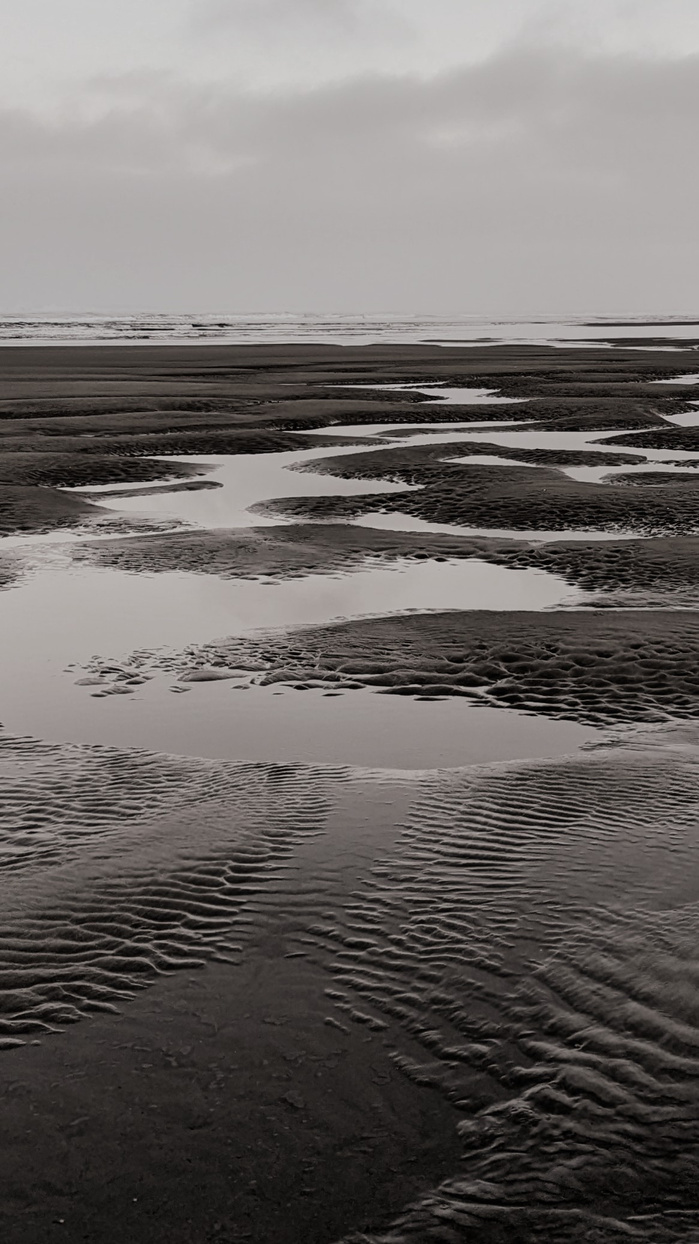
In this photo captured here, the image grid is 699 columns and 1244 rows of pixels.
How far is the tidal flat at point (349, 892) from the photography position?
398 cm

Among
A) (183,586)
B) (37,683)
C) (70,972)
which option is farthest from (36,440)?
(70,972)

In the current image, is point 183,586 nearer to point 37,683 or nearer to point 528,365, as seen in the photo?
point 37,683

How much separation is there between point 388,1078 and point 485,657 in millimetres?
6097

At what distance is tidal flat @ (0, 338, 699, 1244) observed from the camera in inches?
157

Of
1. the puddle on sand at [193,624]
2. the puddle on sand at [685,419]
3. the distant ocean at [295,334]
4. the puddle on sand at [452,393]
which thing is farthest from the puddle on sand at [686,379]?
the distant ocean at [295,334]

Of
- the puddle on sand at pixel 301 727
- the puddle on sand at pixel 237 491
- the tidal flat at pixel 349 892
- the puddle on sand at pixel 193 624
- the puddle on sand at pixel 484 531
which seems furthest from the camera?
the puddle on sand at pixel 237 491

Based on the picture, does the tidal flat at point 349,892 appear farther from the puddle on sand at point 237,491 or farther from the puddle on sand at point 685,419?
the puddle on sand at point 685,419

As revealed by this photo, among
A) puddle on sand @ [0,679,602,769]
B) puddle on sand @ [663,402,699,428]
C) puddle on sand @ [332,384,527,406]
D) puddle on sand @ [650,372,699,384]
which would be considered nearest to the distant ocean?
puddle on sand @ [650,372,699,384]

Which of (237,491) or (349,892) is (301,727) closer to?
(349,892)

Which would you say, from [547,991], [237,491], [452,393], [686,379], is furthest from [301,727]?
[686,379]

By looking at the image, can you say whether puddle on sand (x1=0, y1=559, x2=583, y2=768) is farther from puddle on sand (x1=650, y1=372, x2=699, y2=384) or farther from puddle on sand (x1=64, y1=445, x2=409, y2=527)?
puddle on sand (x1=650, y1=372, x2=699, y2=384)

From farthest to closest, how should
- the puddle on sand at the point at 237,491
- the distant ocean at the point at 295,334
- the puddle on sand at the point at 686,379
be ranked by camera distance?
1. the distant ocean at the point at 295,334
2. the puddle on sand at the point at 686,379
3. the puddle on sand at the point at 237,491

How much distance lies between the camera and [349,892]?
5.87 meters

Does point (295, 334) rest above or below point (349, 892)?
above
